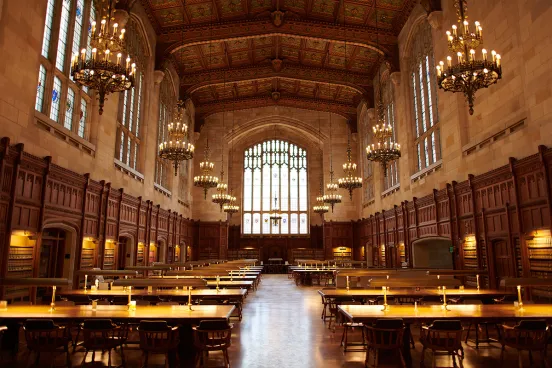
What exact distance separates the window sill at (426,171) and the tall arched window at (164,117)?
1219cm

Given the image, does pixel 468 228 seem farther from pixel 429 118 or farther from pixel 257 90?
pixel 257 90

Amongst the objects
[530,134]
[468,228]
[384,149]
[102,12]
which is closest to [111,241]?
[102,12]

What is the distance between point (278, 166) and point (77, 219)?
2112 cm

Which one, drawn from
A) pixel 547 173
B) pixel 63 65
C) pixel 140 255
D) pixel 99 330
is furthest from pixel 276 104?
pixel 99 330

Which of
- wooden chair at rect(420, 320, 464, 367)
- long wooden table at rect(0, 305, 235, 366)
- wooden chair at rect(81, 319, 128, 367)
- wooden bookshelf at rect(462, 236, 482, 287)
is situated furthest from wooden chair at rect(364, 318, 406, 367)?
wooden bookshelf at rect(462, 236, 482, 287)

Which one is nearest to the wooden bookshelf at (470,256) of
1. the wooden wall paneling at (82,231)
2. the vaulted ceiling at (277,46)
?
the vaulted ceiling at (277,46)

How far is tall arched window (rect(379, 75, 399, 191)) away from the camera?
69.1 feet

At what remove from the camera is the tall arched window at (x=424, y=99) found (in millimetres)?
16312

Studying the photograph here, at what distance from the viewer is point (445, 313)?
235 inches

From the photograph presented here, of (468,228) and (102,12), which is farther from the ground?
(102,12)

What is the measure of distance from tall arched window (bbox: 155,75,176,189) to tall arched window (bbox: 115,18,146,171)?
2505 mm

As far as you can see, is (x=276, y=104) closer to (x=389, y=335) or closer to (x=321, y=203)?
(x=321, y=203)

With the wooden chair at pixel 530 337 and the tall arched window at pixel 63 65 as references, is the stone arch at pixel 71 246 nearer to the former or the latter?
the tall arched window at pixel 63 65

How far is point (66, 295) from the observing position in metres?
8.09
